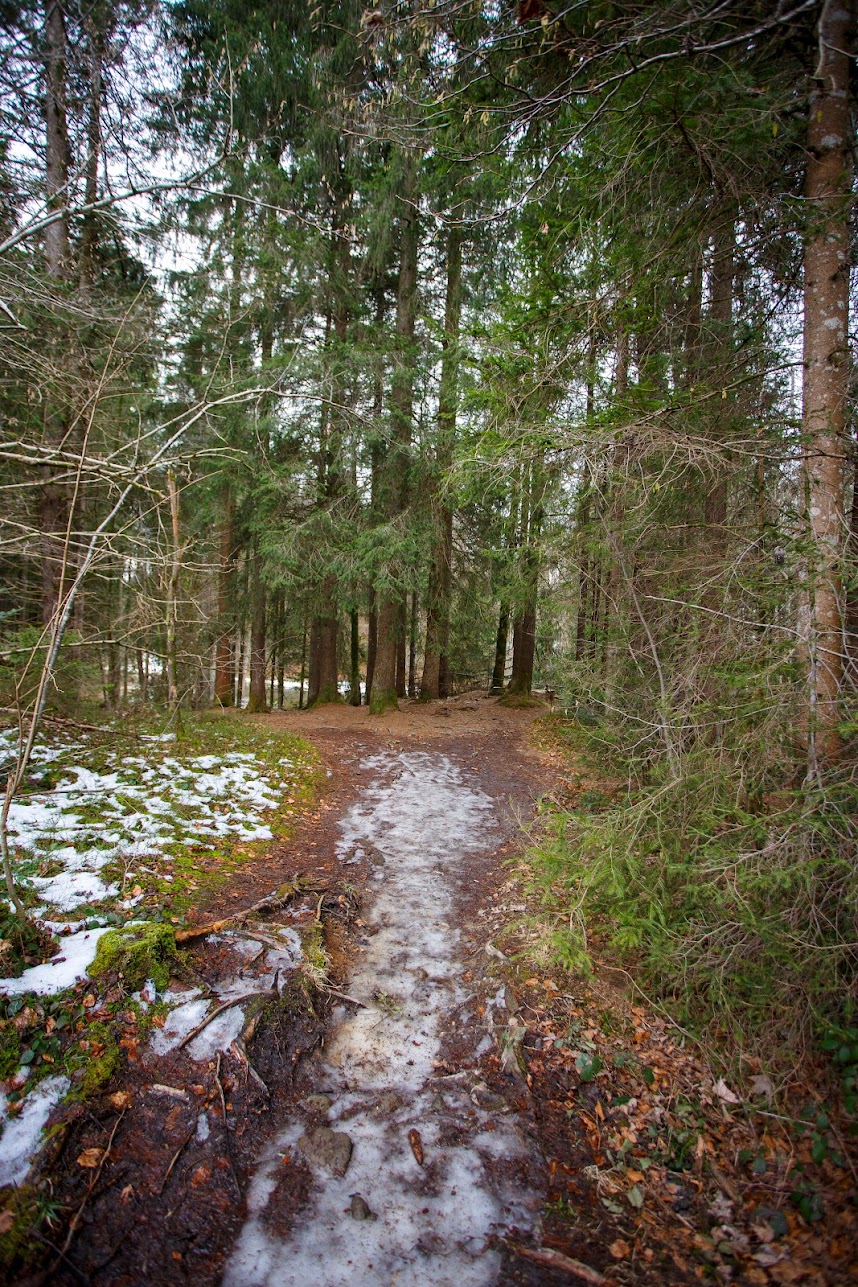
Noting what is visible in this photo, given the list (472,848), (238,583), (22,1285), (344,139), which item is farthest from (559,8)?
(238,583)

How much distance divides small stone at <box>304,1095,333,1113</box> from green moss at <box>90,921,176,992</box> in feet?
3.24

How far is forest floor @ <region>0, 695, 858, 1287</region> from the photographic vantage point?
6.30ft

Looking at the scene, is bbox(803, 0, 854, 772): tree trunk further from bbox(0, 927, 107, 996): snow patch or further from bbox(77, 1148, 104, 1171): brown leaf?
bbox(0, 927, 107, 996): snow patch

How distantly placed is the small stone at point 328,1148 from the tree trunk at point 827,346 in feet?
9.54

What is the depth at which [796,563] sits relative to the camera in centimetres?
294

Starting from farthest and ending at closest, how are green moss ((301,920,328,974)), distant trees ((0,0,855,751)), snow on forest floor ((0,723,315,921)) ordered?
snow on forest floor ((0,723,315,921))
green moss ((301,920,328,974))
distant trees ((0,0,855,751))

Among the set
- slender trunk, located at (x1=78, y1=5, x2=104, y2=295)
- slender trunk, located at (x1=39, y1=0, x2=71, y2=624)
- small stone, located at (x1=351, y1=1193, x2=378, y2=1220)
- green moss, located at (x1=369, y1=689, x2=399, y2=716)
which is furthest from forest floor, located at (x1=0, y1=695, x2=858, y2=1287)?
green moss, located at (x1=369, y1=689, x2=399, y2=716)

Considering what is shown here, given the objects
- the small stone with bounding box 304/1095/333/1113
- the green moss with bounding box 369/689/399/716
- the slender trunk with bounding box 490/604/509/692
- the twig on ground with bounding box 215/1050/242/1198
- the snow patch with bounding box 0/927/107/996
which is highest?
the slender trunk with bounding box 490/604/509/692

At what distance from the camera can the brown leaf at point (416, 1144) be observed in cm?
231

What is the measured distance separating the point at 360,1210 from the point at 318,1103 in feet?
1.69

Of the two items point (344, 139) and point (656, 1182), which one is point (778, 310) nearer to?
point (656, 1182)

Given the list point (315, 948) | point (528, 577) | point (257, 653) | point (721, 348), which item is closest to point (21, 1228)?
point (315, 948)

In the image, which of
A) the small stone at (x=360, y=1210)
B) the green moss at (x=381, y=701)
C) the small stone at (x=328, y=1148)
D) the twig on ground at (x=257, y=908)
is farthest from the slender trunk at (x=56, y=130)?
the green moss at (x=381, y=701)

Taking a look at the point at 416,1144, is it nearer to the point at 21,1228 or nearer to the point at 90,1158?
the point at 90,1158
